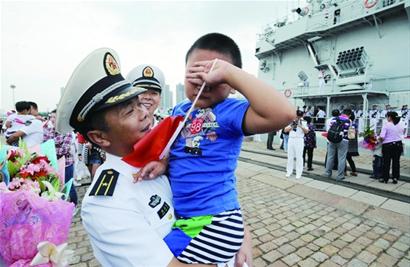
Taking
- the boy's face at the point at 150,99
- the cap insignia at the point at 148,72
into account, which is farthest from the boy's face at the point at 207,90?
the cap insignia at the point at 148,72

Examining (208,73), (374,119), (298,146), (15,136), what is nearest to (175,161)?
(208,73)

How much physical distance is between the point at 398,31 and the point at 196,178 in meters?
21.3

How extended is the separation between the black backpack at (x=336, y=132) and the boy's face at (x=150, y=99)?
21.0 ft

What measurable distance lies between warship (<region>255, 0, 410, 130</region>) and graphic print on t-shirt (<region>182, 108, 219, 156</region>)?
53.5ft

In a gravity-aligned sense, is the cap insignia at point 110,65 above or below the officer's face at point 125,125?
above

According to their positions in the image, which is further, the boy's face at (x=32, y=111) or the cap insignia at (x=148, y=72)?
the boy's face at (x=32, y=111)

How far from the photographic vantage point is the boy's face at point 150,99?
2545 mm

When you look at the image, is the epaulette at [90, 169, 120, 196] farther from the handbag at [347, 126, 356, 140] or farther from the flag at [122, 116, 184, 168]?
the handbag at [347, 126, 356, 140]

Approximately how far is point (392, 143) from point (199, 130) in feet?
25.8

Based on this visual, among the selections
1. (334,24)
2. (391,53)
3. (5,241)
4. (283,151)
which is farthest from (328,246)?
(334,24)

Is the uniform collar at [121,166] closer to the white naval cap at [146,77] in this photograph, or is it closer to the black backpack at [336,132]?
the white naval cap at [146,77]

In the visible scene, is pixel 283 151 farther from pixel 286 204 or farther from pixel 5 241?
pixel 5 241

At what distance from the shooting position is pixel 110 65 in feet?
4.58

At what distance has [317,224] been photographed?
4.44m
